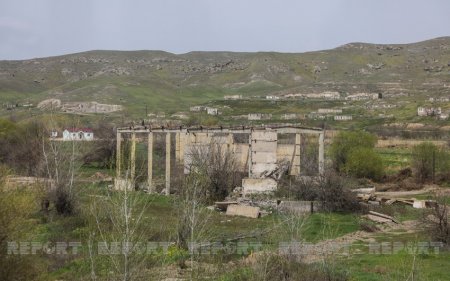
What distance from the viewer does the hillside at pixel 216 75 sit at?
414ft

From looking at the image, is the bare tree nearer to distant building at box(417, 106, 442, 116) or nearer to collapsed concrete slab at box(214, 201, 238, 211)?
collapsed concrete slab at box(214, 201, 238, 211)

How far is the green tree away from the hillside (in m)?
62.9

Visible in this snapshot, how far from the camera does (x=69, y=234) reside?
1906 cm

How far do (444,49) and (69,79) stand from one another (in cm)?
11112

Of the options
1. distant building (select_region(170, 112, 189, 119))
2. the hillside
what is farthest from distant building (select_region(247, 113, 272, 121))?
the hillside

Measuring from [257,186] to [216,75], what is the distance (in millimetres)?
149270

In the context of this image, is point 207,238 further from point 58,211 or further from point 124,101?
point 124,101

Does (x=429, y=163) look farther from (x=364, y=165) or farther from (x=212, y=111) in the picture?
(x=212, y=111)

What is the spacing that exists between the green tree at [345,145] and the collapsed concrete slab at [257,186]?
12.1 meters

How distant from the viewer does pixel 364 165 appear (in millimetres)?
38031

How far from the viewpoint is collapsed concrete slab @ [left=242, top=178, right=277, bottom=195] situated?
26.9 metres

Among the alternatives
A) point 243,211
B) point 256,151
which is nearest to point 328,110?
point 256,151

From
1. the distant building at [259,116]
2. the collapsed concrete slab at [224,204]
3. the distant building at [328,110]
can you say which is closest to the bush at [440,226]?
the collapsed concrete slab at [224,204]

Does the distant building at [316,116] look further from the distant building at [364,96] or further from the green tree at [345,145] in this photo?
the green tree at [345,145]
